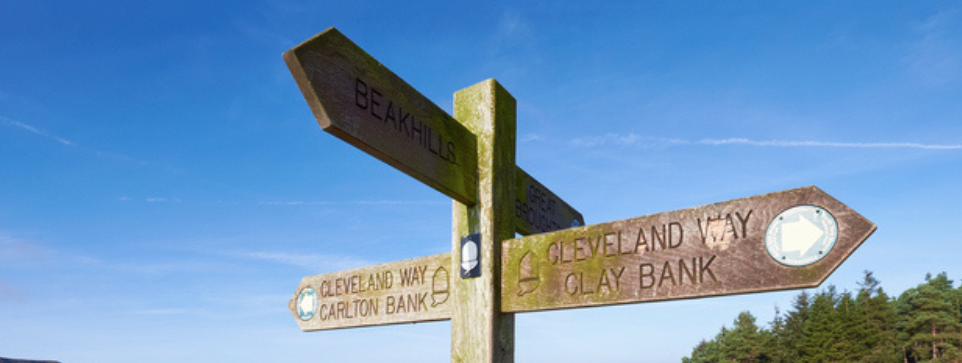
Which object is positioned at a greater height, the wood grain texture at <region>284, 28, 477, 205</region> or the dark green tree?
the dark green tree

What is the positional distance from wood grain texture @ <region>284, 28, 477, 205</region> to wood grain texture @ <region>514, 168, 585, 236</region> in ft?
1.32

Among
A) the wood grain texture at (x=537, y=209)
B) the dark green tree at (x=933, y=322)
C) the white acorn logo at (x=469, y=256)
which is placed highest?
the dark green tree at (x=933, y=322)

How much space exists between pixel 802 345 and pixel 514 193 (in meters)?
81.2

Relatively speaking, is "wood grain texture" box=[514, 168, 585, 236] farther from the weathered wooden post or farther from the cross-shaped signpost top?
the weathered wooden post

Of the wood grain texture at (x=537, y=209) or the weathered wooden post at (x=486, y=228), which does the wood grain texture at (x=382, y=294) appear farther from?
the wood grain texture at (x=537, y=209)

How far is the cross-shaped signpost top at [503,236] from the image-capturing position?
3137mm

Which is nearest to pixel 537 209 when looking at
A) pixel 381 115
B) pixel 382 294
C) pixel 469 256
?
pixel 469 256

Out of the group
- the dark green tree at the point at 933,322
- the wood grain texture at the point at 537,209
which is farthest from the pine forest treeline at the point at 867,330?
the wood grain texture at the point at 537,209

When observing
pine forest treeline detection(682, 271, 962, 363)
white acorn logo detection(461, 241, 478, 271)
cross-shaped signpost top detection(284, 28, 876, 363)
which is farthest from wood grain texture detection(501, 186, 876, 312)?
pine forest treeline detection(682, 271, 962, 363)

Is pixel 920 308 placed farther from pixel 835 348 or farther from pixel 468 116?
pixel 468 116

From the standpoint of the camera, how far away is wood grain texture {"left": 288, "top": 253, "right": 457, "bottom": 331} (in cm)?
432

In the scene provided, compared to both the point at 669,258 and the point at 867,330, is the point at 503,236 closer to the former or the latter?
the point at 669,258

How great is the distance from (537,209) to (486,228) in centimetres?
74

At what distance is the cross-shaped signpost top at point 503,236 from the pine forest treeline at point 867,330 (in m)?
75.6
